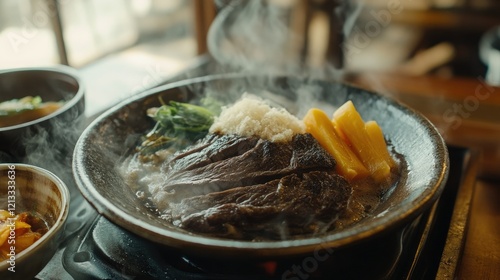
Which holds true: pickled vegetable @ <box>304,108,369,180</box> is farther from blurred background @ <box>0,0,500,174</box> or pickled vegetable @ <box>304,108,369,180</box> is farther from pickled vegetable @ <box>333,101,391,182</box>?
blurred background @ <box>0,0,500,174</box>

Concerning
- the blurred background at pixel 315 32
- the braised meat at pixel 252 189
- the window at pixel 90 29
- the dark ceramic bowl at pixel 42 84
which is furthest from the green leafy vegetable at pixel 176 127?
the blurred background at pixel 315 32

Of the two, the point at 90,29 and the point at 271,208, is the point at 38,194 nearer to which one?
the point at 271,208

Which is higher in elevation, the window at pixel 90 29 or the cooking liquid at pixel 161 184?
the cooking liquid at pixel 161 184

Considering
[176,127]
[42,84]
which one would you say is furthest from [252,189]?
[42,84]

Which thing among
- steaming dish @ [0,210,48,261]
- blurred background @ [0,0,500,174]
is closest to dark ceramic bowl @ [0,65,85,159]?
blurred background @ [0,0,500,174]

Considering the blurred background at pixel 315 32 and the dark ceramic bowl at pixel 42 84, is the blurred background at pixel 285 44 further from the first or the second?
the dark ceramic bowl at pixel 42 84

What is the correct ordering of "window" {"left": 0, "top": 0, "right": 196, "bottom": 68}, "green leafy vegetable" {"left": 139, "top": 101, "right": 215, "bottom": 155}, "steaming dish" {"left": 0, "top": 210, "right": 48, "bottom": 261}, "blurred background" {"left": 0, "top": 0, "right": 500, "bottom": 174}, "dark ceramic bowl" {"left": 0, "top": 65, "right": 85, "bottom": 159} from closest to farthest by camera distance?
"steaming dish" {"left": 0, "top": 210, "right": 48, "bottom": 261} → "green leafy vegetable" {"left": 139, "top": 101, "right": 215, "bottom": 155} → "dark ceramic bowl" {"left": 0, "top": 65, "right": 85, "bottom": 159} → "blurred background" {"left": 0, "top": 0, "right": 500, "bottom": 174} → "window" {"left": 0, "top": 0, "right": 196, "bottom": 68}
